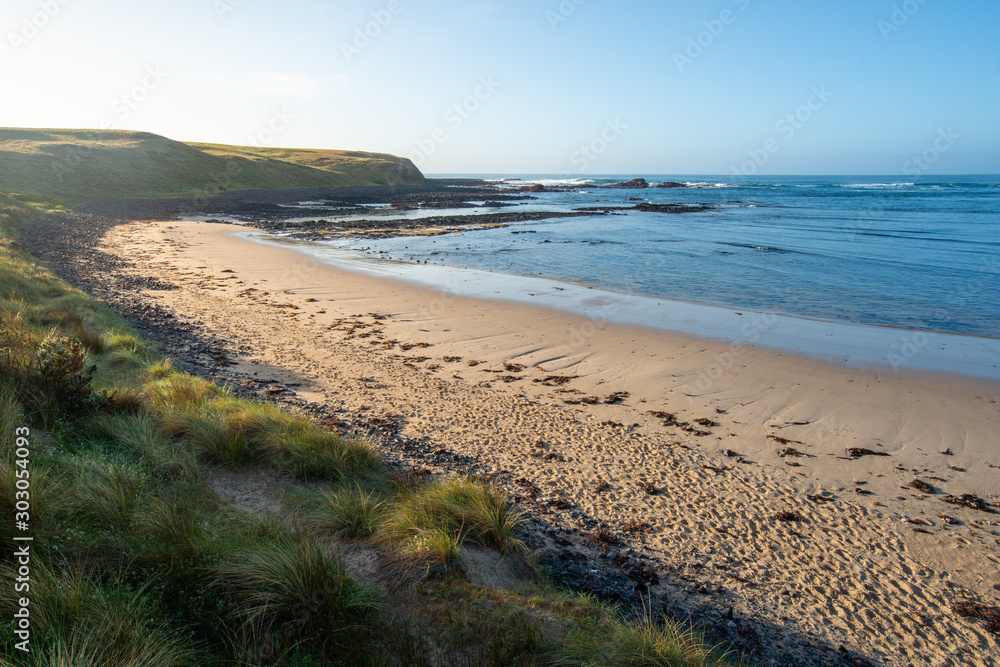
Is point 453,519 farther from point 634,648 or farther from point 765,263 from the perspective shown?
point 765,263

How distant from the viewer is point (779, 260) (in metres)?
22.2

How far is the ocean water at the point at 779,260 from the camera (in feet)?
47.6

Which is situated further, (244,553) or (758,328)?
(758,328)

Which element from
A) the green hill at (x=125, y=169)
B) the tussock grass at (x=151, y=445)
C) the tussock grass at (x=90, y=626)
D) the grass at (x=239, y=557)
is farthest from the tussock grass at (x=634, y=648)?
the green hill at (x=125, y=169)

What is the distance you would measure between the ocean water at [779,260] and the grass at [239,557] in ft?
42.8

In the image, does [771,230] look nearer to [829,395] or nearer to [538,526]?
[829,395]

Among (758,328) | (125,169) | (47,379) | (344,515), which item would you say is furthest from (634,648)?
(125,169)

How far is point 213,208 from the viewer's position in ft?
147

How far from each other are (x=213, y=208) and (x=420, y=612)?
50.3 meters

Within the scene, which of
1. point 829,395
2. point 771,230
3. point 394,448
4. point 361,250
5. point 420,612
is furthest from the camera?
point 771,230

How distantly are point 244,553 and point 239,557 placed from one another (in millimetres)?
35

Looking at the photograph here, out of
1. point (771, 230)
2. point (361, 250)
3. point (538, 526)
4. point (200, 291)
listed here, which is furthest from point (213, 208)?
point (538, 526)

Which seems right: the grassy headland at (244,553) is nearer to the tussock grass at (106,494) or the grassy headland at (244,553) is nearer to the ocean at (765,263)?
the tussock grass at (106,494)

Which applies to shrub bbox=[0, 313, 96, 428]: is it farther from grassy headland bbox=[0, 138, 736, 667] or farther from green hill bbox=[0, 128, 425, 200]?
green hill bbox=[0, 128, 425, 200]
